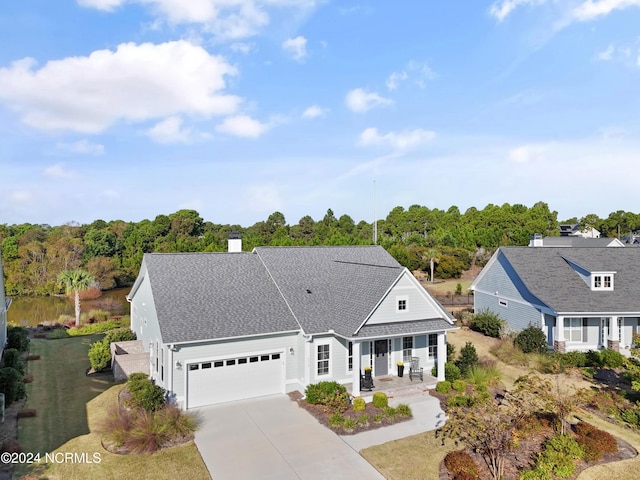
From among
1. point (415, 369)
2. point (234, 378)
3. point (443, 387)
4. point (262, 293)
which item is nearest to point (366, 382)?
point (415, 369)

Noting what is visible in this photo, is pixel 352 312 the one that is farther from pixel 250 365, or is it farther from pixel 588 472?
pixel 588 472

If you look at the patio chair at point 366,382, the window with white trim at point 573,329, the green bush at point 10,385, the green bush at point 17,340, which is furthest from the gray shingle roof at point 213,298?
the window with white trim at point 573,329

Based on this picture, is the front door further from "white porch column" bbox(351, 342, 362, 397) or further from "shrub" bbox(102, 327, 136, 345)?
"shrub" bbox(102, 327, 136, 345)

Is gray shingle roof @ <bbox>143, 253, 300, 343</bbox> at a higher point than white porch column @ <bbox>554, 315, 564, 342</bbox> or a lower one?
higher

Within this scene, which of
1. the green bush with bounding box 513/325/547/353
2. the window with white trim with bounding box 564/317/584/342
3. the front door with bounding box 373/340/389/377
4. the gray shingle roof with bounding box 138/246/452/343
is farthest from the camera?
the window with white trim with bounding box 564/317/584/342

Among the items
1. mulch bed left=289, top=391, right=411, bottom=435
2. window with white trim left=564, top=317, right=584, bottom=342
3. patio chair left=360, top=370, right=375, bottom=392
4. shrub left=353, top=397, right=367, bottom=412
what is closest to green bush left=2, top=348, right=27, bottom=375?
mulch bed left=289, top=391, right=411, bottom=435

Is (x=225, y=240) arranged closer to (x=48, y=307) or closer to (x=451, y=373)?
(x=48, y=307)
